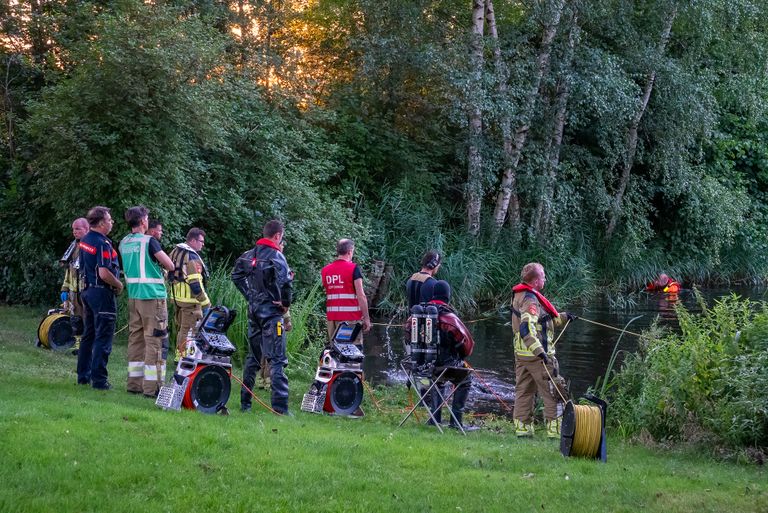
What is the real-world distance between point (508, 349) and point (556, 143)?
985cm

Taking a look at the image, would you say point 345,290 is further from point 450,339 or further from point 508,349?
point 508,349

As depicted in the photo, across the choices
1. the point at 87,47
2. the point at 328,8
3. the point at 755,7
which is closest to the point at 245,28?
the point at 328,8

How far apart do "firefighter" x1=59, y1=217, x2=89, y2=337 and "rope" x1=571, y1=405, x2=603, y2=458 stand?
6.90 meters

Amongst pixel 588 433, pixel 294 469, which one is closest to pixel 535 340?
pixel 588 433

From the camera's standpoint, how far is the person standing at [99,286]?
1008 cm

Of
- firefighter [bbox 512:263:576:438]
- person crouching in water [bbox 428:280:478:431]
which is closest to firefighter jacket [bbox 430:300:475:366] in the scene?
person crouching in water [bbox 428:280:478:431]

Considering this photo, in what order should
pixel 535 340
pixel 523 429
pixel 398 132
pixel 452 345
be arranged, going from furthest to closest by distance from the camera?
1. pixel 398 132
2. pixel 523 429
3. pixel 452 345
4. pixel 535 340

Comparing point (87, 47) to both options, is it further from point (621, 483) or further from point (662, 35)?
point (662, 35)

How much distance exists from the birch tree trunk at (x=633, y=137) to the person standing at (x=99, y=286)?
18689mm

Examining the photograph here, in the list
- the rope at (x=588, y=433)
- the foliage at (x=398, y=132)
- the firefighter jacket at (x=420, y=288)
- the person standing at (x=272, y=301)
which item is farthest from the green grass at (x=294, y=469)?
the foliage at (x=398, y=132)

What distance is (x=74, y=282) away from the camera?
13.4 m

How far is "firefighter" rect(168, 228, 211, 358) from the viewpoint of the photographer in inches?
465

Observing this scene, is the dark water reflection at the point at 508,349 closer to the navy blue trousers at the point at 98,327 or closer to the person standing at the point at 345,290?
the person standing at the point at 345,290

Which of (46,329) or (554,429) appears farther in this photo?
(46,329)
